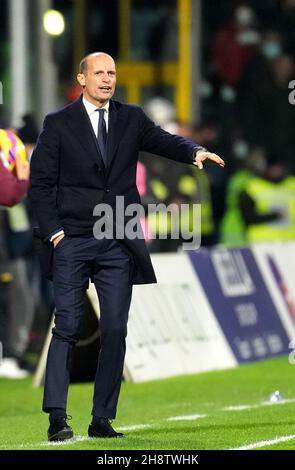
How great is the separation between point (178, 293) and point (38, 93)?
637cm

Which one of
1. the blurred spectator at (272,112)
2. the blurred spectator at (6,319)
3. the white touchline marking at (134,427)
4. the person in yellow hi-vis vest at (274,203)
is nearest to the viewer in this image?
the white touchline marking at (134,427)

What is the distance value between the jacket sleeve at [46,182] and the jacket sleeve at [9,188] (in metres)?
2.90

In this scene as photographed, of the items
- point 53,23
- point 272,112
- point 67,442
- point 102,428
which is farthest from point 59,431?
point 272,112

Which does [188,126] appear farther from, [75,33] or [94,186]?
[94,186]

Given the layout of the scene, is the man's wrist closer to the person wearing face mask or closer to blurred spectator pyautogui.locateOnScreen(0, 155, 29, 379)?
blurred spectator pyautogui.locateOnScreen(0, 155, 29, 379)

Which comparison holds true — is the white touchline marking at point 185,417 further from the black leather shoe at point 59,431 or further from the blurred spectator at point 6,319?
the blurred spectator at point 6,319

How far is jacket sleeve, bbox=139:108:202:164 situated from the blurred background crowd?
6.60 metres

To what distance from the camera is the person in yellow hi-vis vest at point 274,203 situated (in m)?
19.8

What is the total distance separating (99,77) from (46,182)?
0.67 meters

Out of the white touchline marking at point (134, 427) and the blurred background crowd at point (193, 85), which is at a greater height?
the white touchline marking at point (134, 427)

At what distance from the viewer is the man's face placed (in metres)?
9.80

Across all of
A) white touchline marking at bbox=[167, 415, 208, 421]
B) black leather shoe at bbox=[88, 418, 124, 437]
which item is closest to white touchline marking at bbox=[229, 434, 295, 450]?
black leather shoe at bbox=[88, 418, 124, 437]

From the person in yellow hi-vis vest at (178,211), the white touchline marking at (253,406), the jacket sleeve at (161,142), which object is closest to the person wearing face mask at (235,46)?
the person in yellow hi-vis vest at (178,211)
